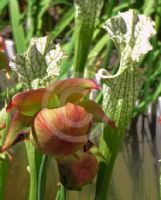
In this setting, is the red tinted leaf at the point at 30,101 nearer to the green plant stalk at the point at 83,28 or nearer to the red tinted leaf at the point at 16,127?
the red tinted leaf at the point at 16,127

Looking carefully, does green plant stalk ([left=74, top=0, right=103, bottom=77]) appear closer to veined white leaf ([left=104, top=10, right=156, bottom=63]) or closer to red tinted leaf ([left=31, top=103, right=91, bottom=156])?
veined white leaf ([left=104, top=10, right=156, bottom=63])

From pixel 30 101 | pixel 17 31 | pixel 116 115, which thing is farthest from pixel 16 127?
pixel 17 31

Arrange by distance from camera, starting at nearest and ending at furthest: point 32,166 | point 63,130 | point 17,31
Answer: point 63,130 < point 32,166 < point 17,31

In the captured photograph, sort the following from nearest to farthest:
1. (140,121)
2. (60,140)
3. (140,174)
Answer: (60,140)
(140,174)
(140,121)

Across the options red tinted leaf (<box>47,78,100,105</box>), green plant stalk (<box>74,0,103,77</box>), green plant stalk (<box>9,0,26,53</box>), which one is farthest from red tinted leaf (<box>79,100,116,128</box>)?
green plant stalk (<box>9,0,26,53</box>)

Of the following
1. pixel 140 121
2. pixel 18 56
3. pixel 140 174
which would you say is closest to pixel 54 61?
pixel 18 56

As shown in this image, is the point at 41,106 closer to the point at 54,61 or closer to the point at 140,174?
the point at 54,61

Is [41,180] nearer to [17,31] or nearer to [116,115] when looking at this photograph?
[116,115]

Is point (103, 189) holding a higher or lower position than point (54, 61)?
lower
